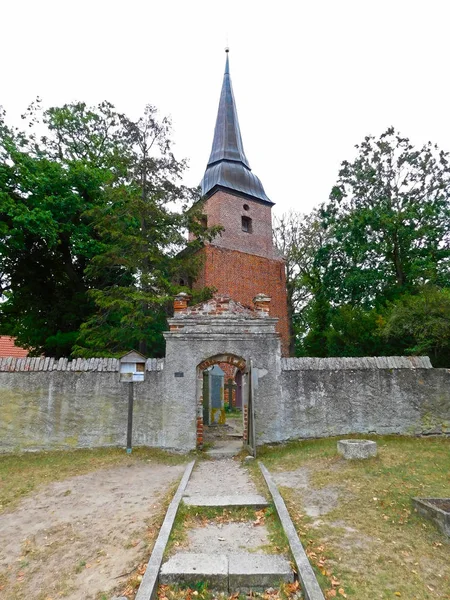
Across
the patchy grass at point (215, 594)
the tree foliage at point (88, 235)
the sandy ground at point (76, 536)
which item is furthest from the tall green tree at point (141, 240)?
the patchy grass at point (215, 594)

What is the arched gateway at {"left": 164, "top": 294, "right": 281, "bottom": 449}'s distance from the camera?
354 inches

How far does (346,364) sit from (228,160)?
18.7 m

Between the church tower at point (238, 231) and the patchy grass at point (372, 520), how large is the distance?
14738 mm

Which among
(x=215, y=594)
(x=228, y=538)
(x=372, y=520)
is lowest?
(x=215, y=594)

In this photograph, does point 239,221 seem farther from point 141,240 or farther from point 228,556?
point 228,556

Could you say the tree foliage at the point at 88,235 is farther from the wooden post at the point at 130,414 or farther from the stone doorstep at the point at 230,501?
the stone doorstep at the point at 230,501

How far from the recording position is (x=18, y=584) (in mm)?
3711

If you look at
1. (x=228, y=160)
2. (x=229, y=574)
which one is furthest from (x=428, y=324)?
(x=228, y=160)

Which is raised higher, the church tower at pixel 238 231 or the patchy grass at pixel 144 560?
the church tower at pixel 238 231

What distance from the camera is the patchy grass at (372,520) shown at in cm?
356

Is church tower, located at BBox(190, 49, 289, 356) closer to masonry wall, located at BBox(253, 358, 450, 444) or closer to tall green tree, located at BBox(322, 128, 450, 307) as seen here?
tall green tree, located at BBox(322, 128, 450, 307)

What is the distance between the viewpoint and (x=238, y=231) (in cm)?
2314

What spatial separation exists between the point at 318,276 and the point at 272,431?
655 inches

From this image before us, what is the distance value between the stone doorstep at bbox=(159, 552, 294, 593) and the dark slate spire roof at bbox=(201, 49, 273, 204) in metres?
21.1
